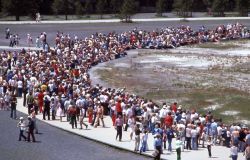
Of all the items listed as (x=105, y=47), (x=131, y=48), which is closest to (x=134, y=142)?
(x=105, y=47)

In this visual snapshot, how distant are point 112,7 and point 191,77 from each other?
A: 50.7 m

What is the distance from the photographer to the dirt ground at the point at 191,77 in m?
39.0

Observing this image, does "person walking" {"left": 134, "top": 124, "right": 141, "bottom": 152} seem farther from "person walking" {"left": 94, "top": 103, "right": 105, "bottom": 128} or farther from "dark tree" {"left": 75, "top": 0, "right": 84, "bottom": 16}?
"dark tree" {"left": 75, "top": 0, "right": 84, "bottom": 16}

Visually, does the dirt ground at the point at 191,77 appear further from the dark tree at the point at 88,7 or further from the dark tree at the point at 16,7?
the dark tree at the point at 88,7

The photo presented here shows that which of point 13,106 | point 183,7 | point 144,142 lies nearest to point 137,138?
point 144,142

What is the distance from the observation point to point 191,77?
4916 cm

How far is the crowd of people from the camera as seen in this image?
27.7 metres

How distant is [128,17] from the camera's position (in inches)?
3410

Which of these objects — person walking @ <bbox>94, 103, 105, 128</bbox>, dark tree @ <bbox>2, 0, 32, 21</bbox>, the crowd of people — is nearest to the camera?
the crowd of people

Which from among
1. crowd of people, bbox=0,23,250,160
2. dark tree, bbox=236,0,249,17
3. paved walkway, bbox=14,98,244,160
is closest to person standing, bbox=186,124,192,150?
crowd of people, bbox=0,23,250,160

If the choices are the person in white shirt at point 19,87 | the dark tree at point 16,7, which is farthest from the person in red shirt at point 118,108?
the dark tree at point 16,7

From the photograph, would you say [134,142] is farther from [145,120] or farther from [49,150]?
[49,150]

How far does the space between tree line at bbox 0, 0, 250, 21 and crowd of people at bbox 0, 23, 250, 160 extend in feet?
98.0

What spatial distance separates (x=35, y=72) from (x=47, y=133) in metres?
10.8
